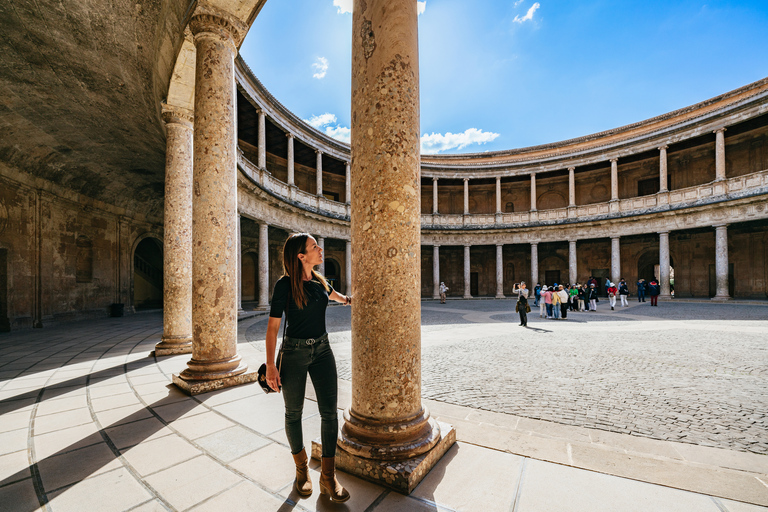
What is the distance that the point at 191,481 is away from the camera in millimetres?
2283

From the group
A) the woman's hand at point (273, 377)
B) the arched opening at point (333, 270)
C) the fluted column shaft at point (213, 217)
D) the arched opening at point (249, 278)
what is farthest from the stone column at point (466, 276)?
the woman's hand at point (273, 377)

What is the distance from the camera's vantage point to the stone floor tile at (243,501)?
2006mm

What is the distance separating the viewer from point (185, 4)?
4.62m

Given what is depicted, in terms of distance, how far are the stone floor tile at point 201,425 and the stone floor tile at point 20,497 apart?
0.95 metres

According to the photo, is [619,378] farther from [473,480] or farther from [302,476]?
[302,476]

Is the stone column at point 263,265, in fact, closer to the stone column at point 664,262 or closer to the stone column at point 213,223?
the stone column at point 213,223

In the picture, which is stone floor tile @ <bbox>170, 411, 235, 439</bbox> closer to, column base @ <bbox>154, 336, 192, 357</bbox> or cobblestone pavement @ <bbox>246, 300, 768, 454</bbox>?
cobblestone pavement @ <bbox>246, 300, 768, 454</bbox>

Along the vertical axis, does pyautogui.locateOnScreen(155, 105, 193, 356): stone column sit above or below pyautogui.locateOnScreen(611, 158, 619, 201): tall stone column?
below

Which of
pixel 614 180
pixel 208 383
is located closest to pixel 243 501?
→ pixel 208 383

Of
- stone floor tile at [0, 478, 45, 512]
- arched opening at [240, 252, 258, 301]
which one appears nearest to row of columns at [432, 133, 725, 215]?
arched opening at [240, 252, 258, 301]

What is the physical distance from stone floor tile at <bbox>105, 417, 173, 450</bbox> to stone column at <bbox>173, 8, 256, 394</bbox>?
0.83m

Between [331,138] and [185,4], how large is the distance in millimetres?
16567

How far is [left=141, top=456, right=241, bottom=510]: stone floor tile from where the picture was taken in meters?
2.11

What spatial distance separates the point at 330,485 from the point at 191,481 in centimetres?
106
